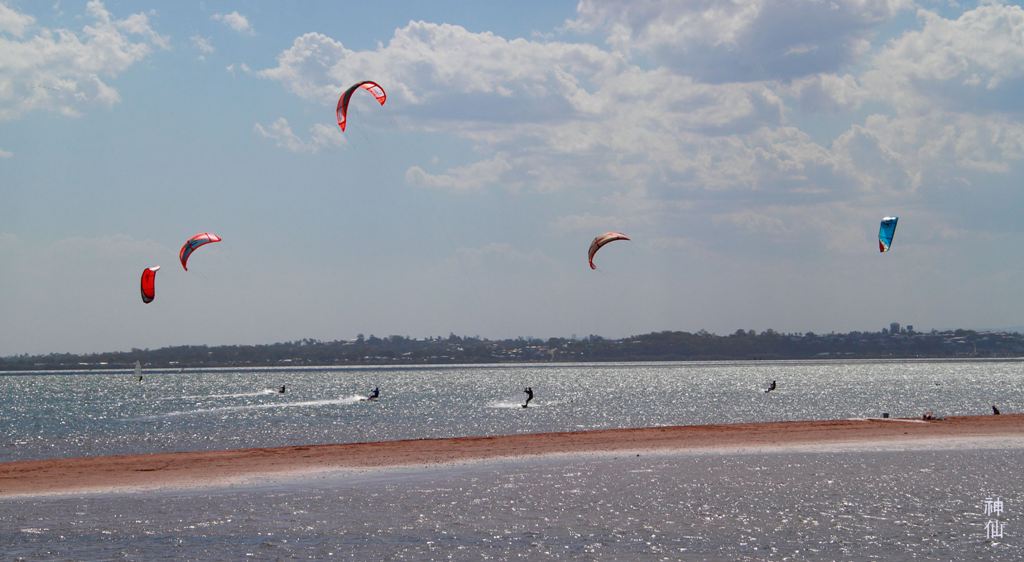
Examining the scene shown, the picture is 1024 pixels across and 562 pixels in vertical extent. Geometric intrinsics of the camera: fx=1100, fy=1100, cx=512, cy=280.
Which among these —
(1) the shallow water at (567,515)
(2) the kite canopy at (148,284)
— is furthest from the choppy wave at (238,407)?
(1) the shallow water at (567,515)

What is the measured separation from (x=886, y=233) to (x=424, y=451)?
52.6 feet

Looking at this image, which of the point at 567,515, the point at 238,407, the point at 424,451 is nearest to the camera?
the point at 567,515

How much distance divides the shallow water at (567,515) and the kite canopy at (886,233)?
8789 mm

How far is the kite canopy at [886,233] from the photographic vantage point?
33938mm

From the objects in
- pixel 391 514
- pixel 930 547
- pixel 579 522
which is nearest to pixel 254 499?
pixel 391 514

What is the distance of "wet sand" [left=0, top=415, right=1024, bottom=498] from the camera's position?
25812 mm

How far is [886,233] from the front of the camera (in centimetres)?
3466

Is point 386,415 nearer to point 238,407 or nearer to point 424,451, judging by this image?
point 238,407

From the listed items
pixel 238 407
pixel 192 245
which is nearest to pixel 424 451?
pixel 192 245

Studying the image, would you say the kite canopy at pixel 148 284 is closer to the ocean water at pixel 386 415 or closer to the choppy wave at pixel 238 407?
the ocean water at pixel 386 415

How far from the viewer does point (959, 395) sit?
3228 inches

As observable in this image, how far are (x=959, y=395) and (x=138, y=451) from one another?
206ft

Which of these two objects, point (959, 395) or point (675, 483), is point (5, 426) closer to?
point (675, 483)

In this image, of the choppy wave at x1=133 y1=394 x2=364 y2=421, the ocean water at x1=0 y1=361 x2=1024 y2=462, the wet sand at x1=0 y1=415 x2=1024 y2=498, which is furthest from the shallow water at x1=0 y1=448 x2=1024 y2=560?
the choppy wave at x1=133 y1=394 x2=364 y2=421
